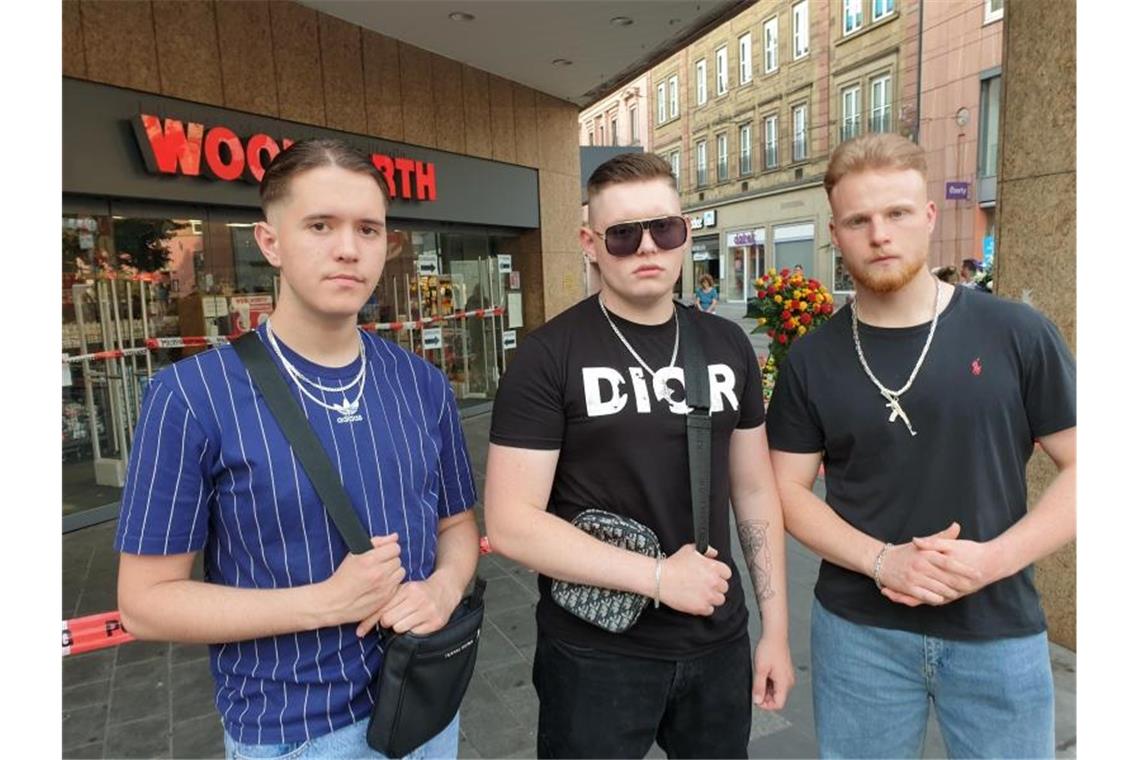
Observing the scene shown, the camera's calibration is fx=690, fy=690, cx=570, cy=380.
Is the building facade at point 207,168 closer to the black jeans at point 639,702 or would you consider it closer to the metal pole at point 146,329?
the metal pole at point 146,329

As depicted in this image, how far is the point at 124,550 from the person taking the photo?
138 cm

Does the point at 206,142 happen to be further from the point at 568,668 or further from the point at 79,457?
the point at 568,668

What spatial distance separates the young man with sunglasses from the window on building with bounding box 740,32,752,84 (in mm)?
31785

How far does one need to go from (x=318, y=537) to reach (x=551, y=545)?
1.81ft

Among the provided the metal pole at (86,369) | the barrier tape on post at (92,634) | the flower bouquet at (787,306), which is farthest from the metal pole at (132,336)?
the flower bouquet at (787,306)

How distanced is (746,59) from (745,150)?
3.79m

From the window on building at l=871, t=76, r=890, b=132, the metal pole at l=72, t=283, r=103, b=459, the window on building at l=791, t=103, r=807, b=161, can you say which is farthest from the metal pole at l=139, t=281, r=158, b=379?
the window on building at l=791, t=103, r=807, b=161

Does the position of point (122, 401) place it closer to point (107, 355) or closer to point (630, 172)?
point (107, 355)

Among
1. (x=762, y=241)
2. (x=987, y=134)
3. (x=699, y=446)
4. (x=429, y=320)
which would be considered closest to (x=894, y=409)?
(x=699, y=446)

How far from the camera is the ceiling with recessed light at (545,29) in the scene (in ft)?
24.2

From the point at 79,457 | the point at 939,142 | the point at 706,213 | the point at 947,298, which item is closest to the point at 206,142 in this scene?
the point at 79,457

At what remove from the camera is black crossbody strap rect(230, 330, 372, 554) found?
1.45m

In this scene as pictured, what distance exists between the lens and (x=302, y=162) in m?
1.52

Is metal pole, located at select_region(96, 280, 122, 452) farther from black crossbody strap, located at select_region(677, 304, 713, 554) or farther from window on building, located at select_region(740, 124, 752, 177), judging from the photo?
window on building, located at select_region(740, 124, 752, 177)
